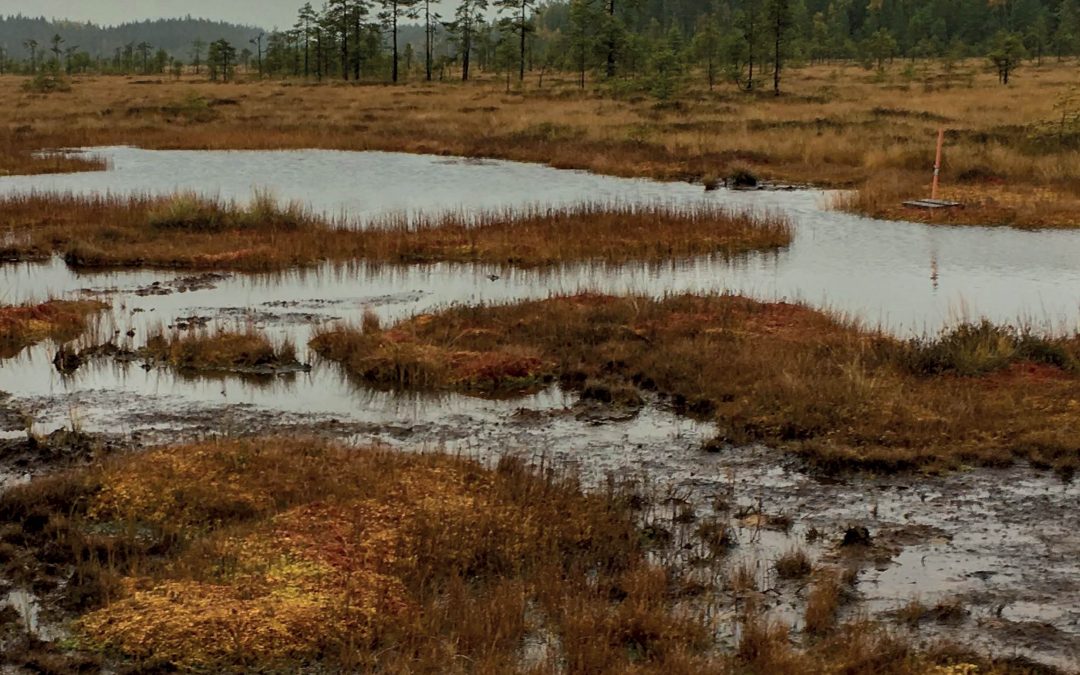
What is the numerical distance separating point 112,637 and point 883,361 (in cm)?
954

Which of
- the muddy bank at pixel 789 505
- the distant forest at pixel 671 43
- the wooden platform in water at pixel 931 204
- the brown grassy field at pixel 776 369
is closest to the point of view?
the muddy bank at pixel 789 505

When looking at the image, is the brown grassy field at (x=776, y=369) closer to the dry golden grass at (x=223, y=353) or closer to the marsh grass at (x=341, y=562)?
the dry golden grass at (x=223, y=353)

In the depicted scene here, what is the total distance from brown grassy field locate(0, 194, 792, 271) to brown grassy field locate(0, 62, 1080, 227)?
20.4ft

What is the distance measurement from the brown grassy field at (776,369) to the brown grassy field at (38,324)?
12.6ft

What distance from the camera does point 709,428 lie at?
11.5 meters

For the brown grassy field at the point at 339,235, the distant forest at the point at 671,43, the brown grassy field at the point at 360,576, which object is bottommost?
the brown grassy field at the point at 360,576

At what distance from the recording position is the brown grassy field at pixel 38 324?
15078 mm

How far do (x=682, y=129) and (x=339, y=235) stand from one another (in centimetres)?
2379

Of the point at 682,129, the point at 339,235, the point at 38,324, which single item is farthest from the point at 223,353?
the point at 682,129

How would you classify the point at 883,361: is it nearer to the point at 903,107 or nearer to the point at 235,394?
the point at 235,394

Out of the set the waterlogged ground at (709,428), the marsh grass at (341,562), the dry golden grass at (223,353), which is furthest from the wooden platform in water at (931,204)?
the marsh grass at (341,562)

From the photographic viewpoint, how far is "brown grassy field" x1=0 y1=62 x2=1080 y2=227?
1203 inches

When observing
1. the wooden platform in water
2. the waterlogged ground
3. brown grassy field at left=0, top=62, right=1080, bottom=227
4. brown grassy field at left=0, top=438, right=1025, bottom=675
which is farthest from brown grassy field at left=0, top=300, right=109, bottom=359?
the wooden platform in water

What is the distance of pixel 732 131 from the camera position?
140 ft
